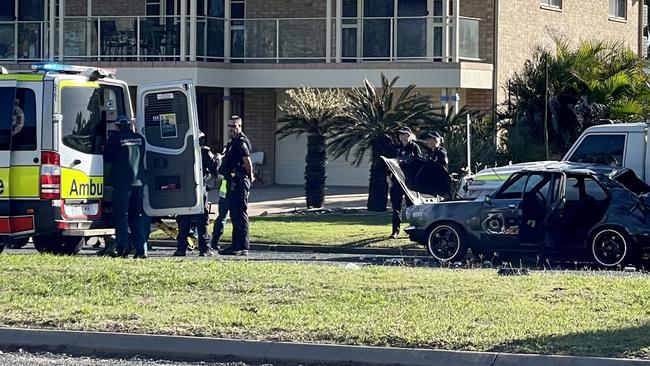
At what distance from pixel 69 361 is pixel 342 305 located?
8.12 feet

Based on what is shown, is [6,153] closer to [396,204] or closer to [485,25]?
[396,204]

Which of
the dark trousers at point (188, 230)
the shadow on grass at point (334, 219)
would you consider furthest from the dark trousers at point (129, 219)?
the shadow on grass at point (334, 219)

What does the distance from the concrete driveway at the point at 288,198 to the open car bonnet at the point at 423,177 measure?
6.62m

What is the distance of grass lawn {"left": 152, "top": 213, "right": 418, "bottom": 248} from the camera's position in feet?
65.3

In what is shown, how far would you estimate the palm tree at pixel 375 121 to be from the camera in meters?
24.2

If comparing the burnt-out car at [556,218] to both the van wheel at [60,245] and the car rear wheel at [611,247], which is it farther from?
the van wheel at [60,245]

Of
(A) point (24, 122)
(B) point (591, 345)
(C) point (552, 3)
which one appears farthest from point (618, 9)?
(B) point (591, 345)

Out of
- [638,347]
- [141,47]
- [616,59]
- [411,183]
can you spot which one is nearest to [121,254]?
[411,183]

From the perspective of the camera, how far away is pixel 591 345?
9.42 meters

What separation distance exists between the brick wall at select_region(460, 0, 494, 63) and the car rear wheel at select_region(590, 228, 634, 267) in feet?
52.0

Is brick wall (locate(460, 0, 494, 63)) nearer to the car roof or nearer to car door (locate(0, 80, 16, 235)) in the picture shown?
the car roof

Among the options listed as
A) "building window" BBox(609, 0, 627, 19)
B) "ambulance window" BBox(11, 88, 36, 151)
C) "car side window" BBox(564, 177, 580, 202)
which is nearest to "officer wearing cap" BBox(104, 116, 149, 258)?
"ambulance window" BBox(11, 88, 36, 151)

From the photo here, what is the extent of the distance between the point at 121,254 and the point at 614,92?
13187 millimetres

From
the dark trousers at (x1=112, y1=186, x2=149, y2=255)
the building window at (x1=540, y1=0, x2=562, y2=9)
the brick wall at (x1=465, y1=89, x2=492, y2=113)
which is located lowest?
the dark trousers at (x1=112, y1=186, x2=149, y2=255)
